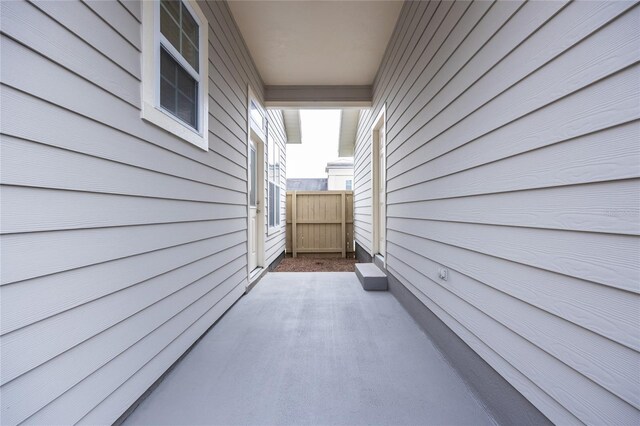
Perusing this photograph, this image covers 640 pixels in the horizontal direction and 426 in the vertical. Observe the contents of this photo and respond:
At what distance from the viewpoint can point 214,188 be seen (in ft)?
7.84

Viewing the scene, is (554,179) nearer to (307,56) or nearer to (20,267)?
(20,267)

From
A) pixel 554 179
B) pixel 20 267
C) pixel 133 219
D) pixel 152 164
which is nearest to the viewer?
pixel 20 267

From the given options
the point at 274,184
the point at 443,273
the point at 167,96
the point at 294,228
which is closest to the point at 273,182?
the point at 274,184

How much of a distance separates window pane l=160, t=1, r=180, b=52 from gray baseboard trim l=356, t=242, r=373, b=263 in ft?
13.5

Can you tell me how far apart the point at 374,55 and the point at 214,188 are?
9.43ft

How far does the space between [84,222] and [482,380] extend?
2.03 m

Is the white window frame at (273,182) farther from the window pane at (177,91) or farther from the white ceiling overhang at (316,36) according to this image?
the window pane at (177,91)

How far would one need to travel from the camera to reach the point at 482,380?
140 centimetres

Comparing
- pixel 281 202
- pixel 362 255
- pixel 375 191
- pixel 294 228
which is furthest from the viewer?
pixel 294 228

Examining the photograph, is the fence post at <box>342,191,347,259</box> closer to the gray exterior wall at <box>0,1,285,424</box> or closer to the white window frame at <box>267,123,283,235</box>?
the white window frame at <box>267,123,283,235</box>

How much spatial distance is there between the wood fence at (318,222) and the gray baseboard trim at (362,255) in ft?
1.67

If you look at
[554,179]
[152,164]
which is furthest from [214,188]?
[554,179]

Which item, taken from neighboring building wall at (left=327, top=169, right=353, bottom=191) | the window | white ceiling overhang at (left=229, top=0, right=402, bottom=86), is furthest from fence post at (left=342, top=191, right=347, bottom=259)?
neighboring building wall at (left=327, top=169, right=353, bottom=191)

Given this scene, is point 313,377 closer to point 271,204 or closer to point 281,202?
point 271,204
